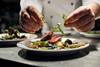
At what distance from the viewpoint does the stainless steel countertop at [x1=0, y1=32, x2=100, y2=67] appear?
100 centimetres

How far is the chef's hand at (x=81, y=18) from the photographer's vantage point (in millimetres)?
1240

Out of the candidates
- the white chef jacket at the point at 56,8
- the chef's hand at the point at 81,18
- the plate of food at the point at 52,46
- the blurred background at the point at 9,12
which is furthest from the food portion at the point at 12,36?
the blurred background at the point at 9,12

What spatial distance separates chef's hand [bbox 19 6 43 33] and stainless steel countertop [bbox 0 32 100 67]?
0.20 metres

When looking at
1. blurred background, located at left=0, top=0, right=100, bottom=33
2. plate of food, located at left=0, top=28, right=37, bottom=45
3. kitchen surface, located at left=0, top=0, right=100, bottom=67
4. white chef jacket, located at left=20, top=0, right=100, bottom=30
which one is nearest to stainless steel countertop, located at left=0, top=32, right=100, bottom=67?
kitchen surface, located at left=0, top=0, right=100, bottom=67

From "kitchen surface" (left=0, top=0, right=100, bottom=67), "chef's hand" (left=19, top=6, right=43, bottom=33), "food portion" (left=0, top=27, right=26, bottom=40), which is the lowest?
"food portion" (left=0, top=27, right=26, bottom=40)

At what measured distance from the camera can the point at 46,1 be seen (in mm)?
2027

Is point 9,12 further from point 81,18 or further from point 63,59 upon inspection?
point 63,59

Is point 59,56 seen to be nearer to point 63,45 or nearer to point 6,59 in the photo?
point 63,45

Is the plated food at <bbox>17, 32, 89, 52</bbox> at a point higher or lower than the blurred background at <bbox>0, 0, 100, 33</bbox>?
higher

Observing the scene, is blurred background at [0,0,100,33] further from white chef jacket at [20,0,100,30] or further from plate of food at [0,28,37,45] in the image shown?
plate of food at [0,28,37,45]

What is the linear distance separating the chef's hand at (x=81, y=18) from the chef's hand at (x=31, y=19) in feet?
0.63

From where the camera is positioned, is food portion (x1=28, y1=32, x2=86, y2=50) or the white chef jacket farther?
the white chef jacket

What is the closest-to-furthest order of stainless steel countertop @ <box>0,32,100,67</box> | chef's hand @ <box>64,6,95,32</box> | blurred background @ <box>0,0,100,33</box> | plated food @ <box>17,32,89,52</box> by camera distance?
stainless steel countertop @ <box>0,32,100,67</box>
plated food @ <box>17,32,89,52</box>
chef's hand @ <box>64,6,95,32</box>
blurred background @ <box>0,0,100,33</box>

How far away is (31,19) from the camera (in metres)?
1.40
